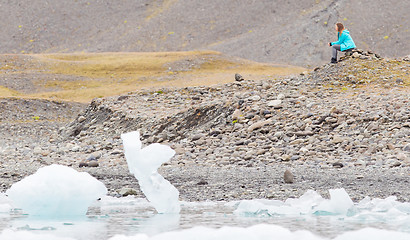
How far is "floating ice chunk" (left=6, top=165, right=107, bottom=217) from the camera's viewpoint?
839 centimetres

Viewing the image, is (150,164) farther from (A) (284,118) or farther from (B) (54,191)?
(A) (284,118)

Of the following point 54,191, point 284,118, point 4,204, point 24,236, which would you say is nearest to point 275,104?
point 284,118

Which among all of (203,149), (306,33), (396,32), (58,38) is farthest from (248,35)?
(203,149)

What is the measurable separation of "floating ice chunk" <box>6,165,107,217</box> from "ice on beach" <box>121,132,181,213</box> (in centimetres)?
62

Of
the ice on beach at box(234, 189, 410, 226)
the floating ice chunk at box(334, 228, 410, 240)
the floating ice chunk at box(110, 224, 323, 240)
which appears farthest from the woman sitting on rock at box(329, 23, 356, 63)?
the floating ice chunk at box(110, 224, 323, 240)

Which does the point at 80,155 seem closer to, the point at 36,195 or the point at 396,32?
the point at 36,195

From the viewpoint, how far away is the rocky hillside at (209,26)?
253 ft

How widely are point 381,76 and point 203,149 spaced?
696cm

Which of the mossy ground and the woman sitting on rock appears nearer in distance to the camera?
the woman sitting on rock

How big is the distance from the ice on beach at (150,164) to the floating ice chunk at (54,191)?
616 mm


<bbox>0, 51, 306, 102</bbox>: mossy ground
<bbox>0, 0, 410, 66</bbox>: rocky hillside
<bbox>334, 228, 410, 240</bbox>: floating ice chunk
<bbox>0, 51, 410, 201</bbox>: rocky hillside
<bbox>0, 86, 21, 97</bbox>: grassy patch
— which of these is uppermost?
<bbox>0, 0, 410, 66</bbox>: rocky hillside

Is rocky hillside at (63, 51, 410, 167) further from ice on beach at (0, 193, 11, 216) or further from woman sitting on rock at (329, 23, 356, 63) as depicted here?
ice on beach at (0, 193, 11, 216)

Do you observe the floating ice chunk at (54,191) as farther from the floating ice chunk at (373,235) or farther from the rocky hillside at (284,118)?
the rocky hillside at (284,118)

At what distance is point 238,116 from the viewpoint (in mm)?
17516
